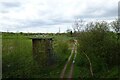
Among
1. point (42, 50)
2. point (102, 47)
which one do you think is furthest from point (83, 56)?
point (42, 50)

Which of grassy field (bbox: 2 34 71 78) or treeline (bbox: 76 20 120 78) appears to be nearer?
grassy field (bbox: 2 34 71 78)

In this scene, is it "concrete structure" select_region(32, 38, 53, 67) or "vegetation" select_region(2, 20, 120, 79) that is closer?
"vegetation" select_region(2, 20, 120, 79)

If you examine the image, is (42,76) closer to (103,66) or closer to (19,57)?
(19,57)

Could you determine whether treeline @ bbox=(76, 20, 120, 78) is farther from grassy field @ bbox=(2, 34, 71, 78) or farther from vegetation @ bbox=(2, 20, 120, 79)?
grassy field @ bbox=(2, 34, 71, 78)

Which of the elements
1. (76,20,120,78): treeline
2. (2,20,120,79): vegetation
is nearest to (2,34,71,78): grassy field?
(2,20,120,79): vegetation

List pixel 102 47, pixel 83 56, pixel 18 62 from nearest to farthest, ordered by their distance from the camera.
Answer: pixel 18 62
pixel 102 47
pixel 83 56

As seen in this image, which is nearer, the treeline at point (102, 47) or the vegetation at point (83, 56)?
the vegetation at point (83, 56)

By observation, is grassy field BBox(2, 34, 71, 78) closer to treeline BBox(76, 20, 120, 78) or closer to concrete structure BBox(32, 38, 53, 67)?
concrete structure BBox(32, 38, 53, 67)

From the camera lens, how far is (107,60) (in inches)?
945

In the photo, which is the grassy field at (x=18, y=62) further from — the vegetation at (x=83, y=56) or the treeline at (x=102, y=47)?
the treeline at (x=102, y=47)

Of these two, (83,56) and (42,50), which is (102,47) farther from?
(42,50)

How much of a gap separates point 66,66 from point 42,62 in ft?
11.0

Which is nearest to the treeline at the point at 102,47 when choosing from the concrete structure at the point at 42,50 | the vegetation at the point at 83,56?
the vegetation at the point at 83,56

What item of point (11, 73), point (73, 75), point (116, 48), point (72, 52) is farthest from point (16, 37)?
point (72, 52)
